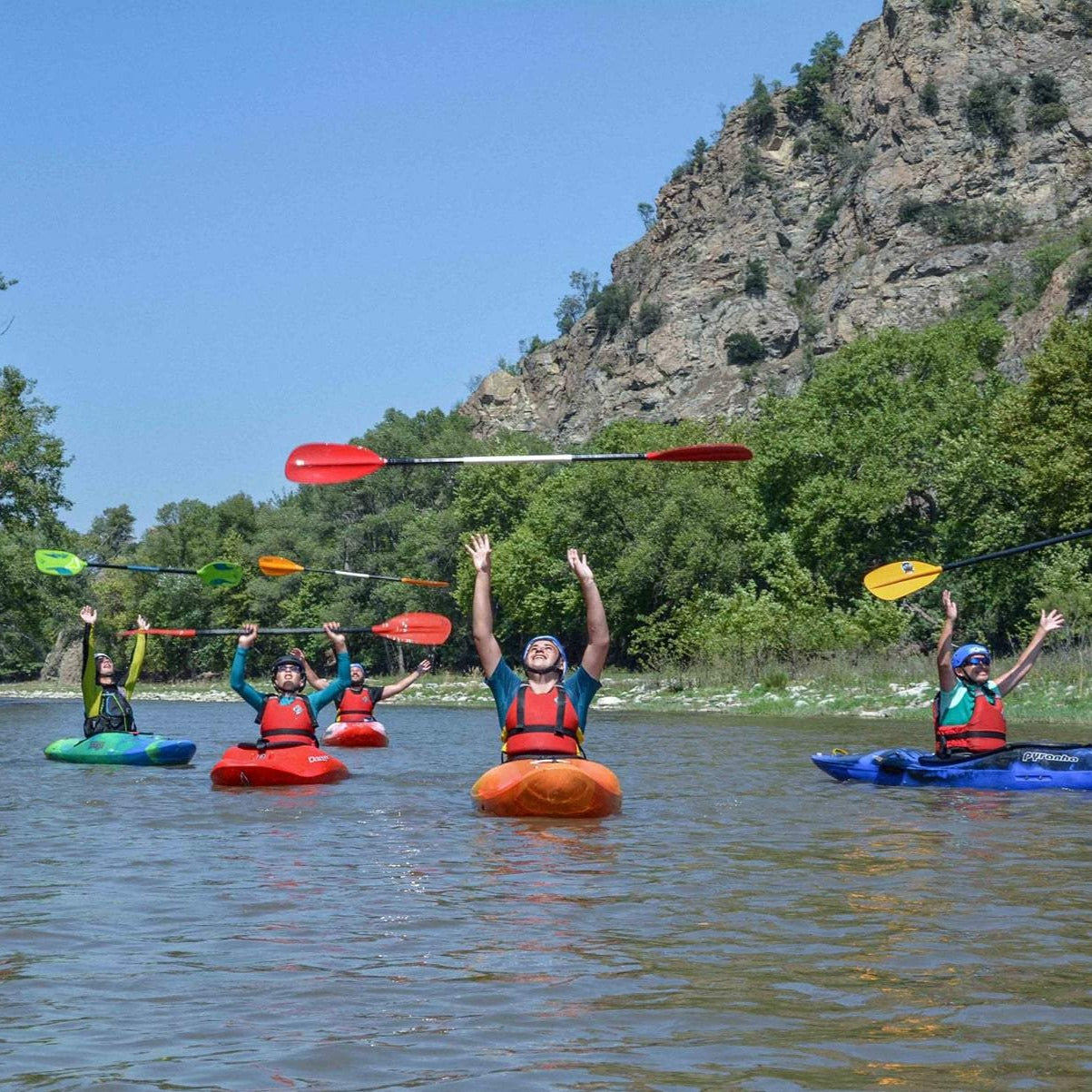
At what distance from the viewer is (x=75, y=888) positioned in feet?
23.0

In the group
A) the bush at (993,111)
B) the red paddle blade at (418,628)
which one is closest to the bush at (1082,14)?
the bush at (993,111)

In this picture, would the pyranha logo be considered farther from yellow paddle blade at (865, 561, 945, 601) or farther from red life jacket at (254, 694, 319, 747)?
red life jacket at (254, 694, 319, 747)

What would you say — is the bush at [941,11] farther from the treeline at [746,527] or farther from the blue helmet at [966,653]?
the blue helmet at [966,653]

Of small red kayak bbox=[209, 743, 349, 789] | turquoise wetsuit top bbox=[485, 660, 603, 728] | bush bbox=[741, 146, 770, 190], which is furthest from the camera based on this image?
bush bbox=[741, 146, 770, 190]

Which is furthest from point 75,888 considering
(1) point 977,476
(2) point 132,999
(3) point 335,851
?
(1) point 977,476

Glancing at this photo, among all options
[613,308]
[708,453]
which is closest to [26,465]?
[708,453]

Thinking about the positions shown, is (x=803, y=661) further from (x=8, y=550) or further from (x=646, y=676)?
(x=8, y=550)

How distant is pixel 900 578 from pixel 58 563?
10.8m

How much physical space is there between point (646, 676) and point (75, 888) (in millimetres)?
31583

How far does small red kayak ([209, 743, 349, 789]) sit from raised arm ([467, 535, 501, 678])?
11.9ft

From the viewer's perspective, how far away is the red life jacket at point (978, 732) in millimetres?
12328

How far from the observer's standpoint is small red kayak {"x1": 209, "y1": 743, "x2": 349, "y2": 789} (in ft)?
40.9

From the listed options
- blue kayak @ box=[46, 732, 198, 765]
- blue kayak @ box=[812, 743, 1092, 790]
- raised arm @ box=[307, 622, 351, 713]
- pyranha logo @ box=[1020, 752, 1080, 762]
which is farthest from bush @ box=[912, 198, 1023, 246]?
raised arm @ box=[307, 622, 351, 713]

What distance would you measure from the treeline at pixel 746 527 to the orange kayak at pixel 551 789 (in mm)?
18549
